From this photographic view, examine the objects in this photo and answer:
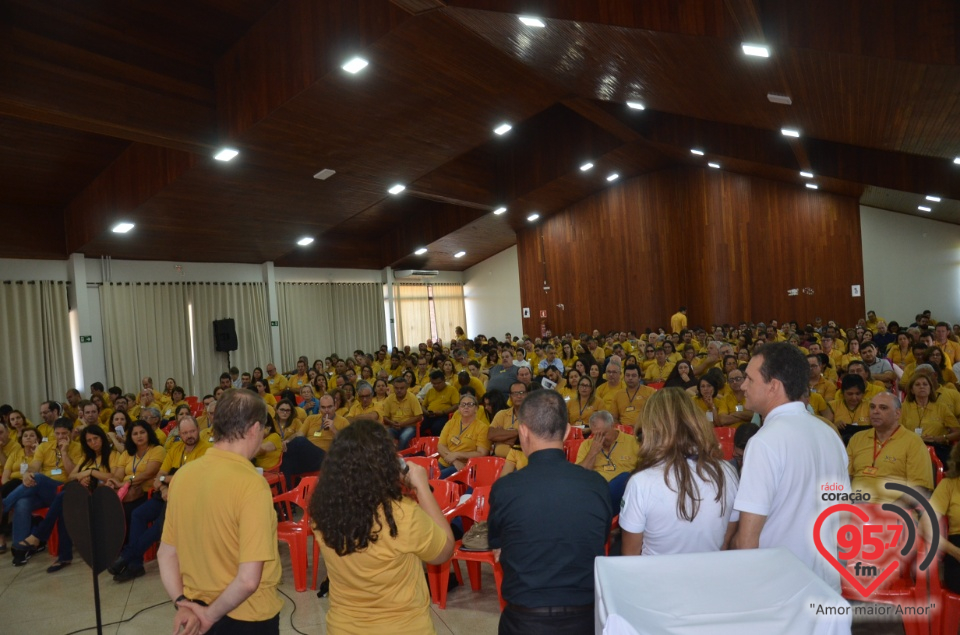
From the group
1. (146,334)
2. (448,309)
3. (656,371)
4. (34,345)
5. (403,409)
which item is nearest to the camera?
(403,409)

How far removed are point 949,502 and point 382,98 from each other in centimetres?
706

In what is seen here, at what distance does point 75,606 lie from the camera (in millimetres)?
4328

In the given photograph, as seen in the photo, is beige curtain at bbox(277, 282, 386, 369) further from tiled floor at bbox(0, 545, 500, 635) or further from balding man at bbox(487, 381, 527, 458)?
balding man at bbox(487, 381, 527, 458)

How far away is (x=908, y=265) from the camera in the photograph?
46.4ft

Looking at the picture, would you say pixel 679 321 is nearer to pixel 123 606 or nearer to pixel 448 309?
pixel 448 309

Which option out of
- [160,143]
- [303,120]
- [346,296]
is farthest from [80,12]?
[346,296]

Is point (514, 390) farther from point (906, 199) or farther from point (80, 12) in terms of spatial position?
point (906, 199)

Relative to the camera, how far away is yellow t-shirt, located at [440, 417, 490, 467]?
5.50 meters

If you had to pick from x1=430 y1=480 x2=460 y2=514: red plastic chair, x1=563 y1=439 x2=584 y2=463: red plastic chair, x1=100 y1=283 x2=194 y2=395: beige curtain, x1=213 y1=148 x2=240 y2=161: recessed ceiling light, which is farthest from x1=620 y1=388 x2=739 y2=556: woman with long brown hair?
x1=100 y1=283 x2=194 y2=395: beige curtain

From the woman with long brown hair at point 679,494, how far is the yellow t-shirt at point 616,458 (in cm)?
211

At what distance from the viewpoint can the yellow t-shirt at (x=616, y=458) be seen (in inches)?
165

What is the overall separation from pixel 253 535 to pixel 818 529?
5.61 ft

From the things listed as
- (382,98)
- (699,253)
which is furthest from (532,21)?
(699,253)

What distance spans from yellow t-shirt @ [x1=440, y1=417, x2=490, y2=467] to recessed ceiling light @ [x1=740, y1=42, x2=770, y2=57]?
12.6ft
